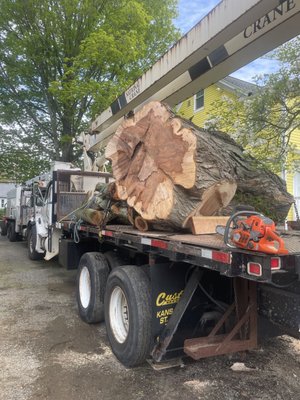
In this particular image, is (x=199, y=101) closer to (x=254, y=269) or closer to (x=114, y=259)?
(x=114, y=259)

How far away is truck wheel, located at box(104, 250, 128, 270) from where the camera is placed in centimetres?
468

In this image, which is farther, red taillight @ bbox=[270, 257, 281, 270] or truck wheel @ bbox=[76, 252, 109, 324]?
truck wheel @ bbox=[76, 252, 109, 324]

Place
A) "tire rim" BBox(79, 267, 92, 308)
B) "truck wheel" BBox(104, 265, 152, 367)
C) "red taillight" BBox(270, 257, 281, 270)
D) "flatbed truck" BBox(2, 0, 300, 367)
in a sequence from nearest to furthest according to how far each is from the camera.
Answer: "red taillight" BBox(270, 257, 281, 270)
"flatbed truck" BBox(2, 0, 300, 367)
"truck wheel" BBox(104, 265, 152, 367)
"tire rim" BBox(79, 267, 92, 308)

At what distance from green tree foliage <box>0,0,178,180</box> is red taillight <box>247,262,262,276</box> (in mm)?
→ 12071

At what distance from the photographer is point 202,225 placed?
3.55 metres

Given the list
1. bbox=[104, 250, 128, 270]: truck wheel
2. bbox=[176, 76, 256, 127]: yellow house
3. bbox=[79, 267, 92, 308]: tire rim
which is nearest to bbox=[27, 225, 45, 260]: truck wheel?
bbox=[79, 267, 92, 308]: tire rim

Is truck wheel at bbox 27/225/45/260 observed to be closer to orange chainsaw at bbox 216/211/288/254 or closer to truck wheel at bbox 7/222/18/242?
truck wheel at bbox 7/222/18/242

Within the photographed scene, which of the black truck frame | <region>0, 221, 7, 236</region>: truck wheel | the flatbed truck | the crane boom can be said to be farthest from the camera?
<region>0, 221, 7, 236</region>: truck wheel

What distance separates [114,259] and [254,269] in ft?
8.90

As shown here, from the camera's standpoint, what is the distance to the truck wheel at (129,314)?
340cm

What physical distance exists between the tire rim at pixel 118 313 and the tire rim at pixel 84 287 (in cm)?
102

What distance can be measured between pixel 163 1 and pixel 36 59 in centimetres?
654

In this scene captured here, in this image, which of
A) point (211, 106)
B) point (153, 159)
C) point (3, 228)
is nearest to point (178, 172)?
point (153, 159)

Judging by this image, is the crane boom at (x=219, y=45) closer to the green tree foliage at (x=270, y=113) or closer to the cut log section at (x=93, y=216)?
the cut log section at (x=93, y=216)
